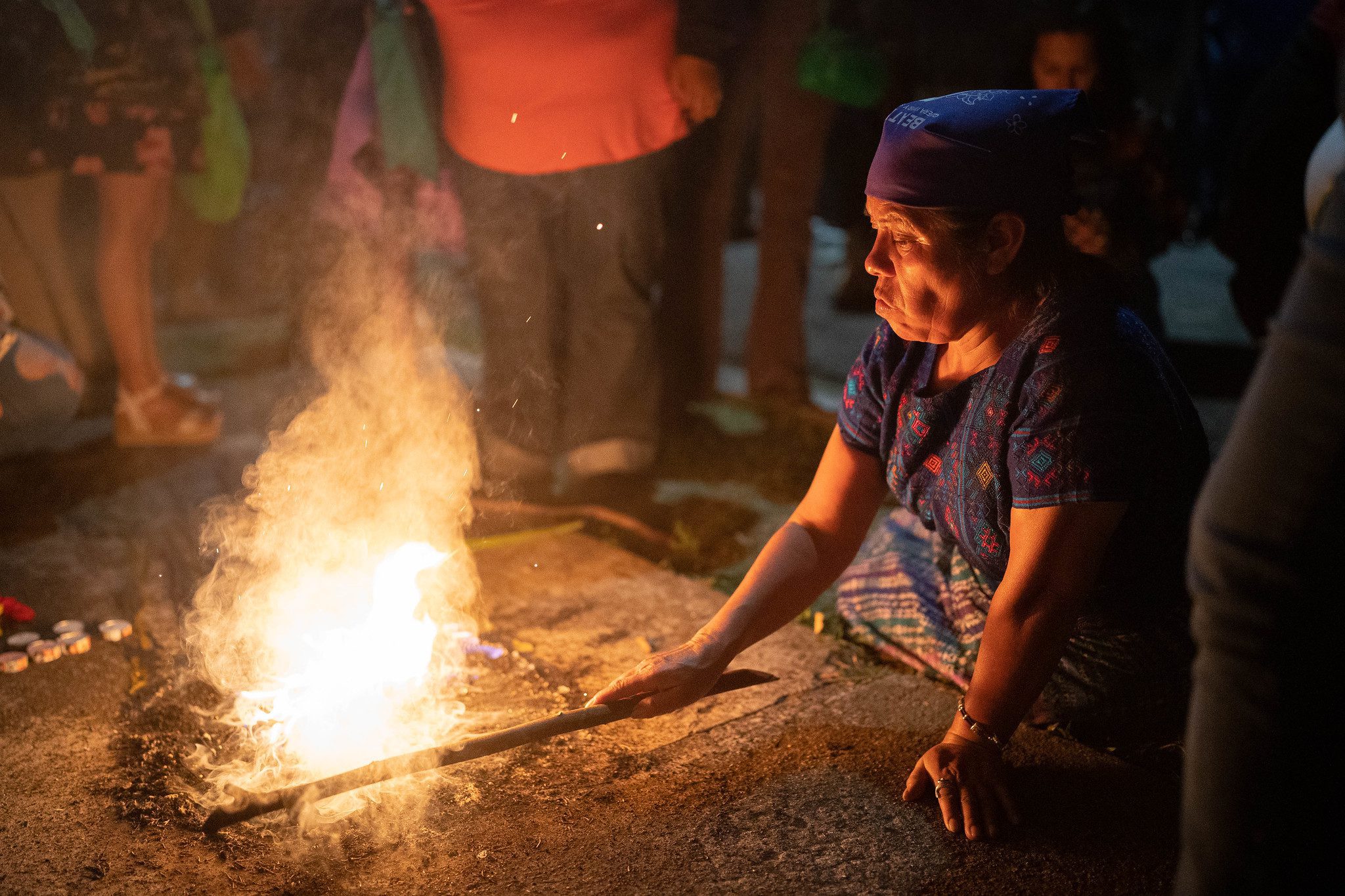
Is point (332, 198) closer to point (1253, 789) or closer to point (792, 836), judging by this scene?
point (792, 836)

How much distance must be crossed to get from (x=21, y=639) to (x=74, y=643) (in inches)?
5.9

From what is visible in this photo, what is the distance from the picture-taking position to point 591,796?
8.04ft

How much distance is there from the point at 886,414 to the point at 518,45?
2.10 meters

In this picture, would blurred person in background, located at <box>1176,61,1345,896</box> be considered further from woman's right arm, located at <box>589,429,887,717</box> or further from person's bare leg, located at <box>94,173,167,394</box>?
person's bare leg, located at <box>94,173,167,394</box>

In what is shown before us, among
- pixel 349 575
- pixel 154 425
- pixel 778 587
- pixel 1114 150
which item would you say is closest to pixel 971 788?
pixel 778 587

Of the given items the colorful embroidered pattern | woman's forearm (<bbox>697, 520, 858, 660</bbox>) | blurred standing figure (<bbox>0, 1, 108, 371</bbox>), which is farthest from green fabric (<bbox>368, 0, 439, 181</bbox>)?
woman's forearm (<bbox>697, 520, 858, 660</bbox>)

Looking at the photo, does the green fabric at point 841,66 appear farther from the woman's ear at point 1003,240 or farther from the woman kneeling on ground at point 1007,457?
the woman's ear at point 1003,240

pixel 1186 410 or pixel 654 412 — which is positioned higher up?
pixel 1186 410

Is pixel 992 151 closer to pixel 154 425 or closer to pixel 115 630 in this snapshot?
pixel 115 630

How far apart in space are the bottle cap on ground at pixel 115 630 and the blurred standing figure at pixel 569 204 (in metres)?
1.53

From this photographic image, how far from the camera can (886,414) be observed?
2.68 meters

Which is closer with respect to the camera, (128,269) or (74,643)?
(74,643)

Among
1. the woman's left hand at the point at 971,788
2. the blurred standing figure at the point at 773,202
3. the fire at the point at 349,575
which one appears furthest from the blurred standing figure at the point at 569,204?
the woman's left hand at the point at 971,788

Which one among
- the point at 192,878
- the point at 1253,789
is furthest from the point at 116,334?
the point at 1253,789
